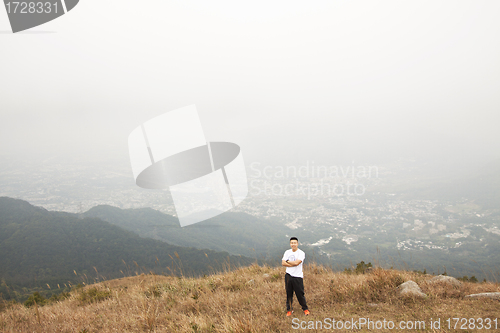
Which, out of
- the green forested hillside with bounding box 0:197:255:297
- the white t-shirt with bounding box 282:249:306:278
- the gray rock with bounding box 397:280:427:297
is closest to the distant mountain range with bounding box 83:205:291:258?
the green forested hillside with bounding box 0:197:255:297

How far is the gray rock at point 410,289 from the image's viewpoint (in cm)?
523

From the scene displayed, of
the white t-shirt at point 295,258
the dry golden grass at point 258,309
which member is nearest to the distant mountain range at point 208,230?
the dry golden grass at point 258,309

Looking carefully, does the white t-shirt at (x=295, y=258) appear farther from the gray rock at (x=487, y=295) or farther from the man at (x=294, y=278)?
the gray rock at (x=487, y=295)

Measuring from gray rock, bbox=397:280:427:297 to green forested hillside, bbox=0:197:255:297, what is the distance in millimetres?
60319

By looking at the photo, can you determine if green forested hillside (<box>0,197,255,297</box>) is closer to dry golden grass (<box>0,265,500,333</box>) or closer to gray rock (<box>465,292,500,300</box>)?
dry golden grass (<box>0,265,500,333</box>)

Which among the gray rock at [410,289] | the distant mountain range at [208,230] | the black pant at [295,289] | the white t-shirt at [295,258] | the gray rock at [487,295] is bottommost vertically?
the distant mountain range at [208,230]

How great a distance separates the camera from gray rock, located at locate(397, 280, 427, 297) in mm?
5234

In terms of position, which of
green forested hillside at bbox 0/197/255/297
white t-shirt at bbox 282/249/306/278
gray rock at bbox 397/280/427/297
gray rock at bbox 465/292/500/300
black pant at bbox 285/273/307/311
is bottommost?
green forested hillside at bbox 0/197/255/297

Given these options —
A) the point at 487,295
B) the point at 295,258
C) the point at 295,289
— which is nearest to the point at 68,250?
the point at 295,289

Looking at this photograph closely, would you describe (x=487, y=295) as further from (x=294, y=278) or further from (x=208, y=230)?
(x=208, y=230)

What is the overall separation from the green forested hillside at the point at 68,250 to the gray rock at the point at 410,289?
6032cm

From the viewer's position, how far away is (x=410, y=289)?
5.42m

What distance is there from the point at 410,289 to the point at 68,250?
388ft

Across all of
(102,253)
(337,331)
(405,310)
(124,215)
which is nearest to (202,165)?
(337,331)
